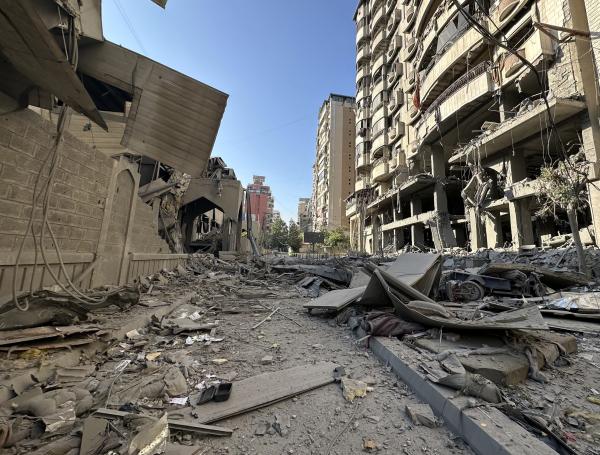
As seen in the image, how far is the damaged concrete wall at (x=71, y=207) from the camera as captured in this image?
133 inches

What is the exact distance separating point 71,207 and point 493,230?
66.9 feet

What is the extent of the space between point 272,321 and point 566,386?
4.09 meters

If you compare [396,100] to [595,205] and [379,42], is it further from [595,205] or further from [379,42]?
[595,205]

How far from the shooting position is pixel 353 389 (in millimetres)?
2439

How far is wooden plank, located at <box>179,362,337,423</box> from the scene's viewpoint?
2066mm

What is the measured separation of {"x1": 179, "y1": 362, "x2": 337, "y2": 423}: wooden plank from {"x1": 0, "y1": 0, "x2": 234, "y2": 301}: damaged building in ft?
7.18

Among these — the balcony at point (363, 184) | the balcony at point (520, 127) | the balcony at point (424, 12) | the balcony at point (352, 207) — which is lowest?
the balcony at point (520, 127)

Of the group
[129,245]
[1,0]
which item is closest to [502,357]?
[1,0]

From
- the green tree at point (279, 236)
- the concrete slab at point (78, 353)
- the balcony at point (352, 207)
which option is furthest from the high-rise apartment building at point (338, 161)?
the concrete slab at point (78, 353)

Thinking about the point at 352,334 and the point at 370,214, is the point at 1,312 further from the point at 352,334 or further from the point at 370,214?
the point at 370,214

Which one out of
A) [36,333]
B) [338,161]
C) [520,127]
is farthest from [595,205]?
[338,161]

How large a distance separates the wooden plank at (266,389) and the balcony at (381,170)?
1208 inches

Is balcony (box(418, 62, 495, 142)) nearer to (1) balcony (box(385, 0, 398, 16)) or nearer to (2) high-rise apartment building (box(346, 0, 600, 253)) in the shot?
(2) high-rise apartment building (box(346, 0, 600, 253))

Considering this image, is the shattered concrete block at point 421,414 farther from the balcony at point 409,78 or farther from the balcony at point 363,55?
the balcony at point 363,55
